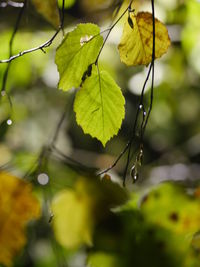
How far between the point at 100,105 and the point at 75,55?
9cm

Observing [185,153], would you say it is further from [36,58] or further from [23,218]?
[23,218]

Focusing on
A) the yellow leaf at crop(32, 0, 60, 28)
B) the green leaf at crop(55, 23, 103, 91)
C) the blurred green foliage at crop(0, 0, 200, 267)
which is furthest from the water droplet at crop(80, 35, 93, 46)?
the yellow leaf at crop(32, 0, 60, 28)

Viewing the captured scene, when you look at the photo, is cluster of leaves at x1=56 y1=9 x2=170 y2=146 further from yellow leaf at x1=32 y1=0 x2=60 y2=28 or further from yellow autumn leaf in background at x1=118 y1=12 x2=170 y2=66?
yellow leaf at x1=32 y1=0 x2=60 y2=28

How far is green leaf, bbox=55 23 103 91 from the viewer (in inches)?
30.0

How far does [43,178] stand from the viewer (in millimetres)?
1178

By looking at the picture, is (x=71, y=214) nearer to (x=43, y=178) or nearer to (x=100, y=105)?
(x=43, y=178)

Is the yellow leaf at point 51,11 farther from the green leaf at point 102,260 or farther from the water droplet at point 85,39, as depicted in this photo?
the green leaf at point 102,260

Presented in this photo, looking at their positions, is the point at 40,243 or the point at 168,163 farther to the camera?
the point at 168,163

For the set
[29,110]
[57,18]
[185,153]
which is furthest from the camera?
[185,153]

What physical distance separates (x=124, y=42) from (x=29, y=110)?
1.93 metres

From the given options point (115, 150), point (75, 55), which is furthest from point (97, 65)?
point (115, 150)

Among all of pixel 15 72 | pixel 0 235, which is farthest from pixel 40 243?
pixel 0 235

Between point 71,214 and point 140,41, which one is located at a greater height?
point 140,41

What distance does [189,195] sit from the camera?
1060mm
